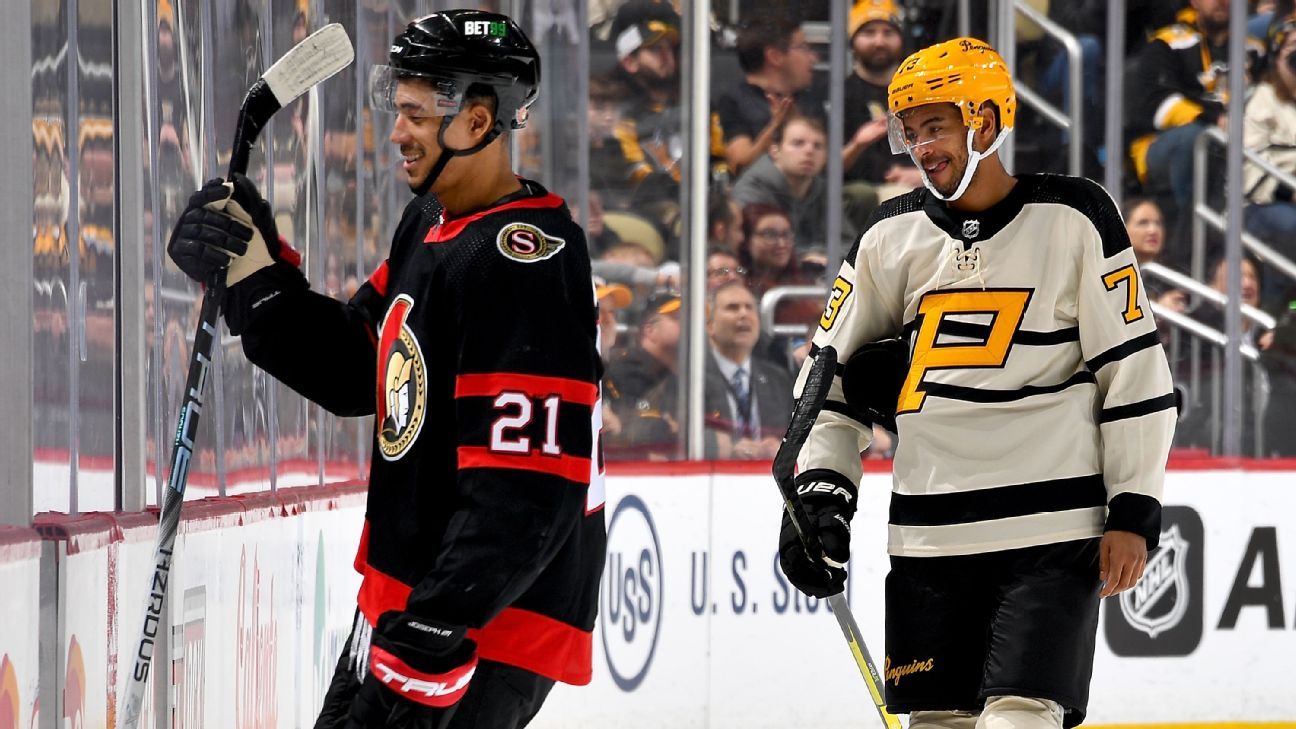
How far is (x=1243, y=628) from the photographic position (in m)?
4.91

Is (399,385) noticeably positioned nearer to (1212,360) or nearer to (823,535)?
(823,535)

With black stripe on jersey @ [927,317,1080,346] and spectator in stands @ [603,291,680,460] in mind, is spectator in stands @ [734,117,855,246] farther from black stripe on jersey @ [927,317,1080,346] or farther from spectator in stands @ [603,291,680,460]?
black stripe on jersey @ [927,317,1080,346]

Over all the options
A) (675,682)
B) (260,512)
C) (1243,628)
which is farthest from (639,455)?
(260,512)

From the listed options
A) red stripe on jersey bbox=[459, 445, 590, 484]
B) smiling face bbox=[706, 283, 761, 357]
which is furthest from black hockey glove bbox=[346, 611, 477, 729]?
smiling face bbox=[706, 283, 761, 357]

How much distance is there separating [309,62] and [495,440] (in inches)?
22.6

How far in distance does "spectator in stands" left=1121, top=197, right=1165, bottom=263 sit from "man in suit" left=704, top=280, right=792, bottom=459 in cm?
116

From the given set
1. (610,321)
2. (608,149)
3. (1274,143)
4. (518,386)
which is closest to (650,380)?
(610,321)

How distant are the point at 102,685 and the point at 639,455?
3.18 metres

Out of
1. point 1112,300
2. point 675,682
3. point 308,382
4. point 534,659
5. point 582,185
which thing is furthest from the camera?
point 582,185

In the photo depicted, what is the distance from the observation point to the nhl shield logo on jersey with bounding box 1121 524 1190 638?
4.90m

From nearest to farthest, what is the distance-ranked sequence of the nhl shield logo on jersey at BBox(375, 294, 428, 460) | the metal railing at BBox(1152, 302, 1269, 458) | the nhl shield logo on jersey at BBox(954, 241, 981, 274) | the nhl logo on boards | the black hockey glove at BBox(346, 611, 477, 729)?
the black hockey glove at BBox(346, 611, 477, 729) < the nhl shield logo on jersey at BBox(375, 294, 428, 460) < the nhl shield logo on jersey at BBox(954, 241, 981, 274) < the nhl logo on boards < the metal railing at BBox(1152, 302, 1269, 458)

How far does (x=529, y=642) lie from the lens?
1799 mm

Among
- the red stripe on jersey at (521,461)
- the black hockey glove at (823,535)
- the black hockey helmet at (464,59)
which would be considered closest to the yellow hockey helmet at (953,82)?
the black hockey glove at (823,535)

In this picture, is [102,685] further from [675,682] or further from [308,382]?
[675,682]
